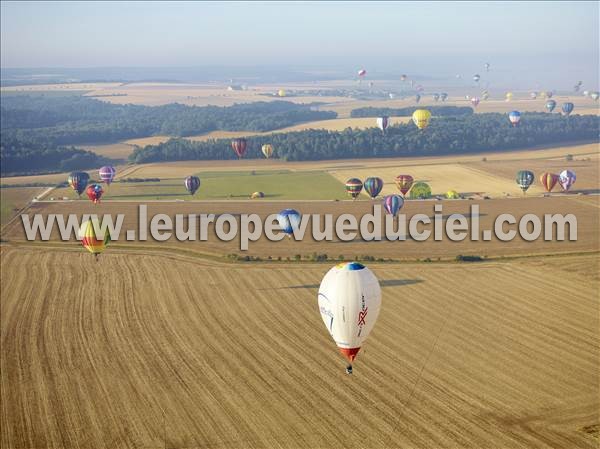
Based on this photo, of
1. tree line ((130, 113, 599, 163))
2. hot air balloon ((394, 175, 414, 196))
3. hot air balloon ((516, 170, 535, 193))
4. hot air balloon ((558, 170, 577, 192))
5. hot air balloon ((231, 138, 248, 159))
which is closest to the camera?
hot air balloon ((394, 175, 414, 196))

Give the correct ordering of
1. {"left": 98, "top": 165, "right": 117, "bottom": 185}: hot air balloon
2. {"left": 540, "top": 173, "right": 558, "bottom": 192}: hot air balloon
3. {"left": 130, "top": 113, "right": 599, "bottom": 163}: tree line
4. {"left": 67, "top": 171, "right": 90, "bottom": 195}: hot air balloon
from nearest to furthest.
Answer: {"left": 540, "top": 173, "right": 558, "bottom": 192}: hot air balloon
{"left": 67, "top": 171, "right": 90, "bottom": 195}: hot air balloon
{"left": 98, "top": 165, "right": 117, "bottom": 185}: hot air balloon
{"left": 130, "top": 113, "right": 599, "bottom": 163}: tree line

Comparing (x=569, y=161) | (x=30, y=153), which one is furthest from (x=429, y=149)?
(x=30, y=153)

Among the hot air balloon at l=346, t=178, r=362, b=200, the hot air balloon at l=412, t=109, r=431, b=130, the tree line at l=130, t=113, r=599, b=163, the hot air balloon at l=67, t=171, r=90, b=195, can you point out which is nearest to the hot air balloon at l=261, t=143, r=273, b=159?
the tree line at l=130, t=113, r=599, b=163

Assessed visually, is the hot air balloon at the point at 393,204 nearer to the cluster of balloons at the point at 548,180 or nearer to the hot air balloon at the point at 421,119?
the cluster of balloons at the point at 548,180

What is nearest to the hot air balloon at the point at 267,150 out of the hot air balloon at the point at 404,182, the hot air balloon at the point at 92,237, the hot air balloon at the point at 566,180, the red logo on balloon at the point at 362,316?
the hot air balloon at the point at 404,182

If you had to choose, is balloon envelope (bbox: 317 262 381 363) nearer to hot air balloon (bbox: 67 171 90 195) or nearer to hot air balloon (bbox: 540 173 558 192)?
hot air balloon (bbox: 540 173 558 192)

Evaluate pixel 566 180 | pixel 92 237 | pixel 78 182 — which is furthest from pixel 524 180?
pixel 78 182

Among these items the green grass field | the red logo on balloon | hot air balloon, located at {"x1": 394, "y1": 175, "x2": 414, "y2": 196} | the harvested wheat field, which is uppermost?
the red logo on balloon
